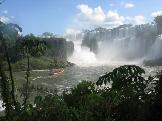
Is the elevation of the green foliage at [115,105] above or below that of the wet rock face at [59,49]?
above

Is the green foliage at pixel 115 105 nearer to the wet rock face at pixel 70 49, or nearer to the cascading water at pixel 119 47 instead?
the cascading water at pixel 119 47

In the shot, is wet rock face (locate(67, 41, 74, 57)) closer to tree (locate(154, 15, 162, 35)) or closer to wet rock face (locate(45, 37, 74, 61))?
wet rock face (locate(45, 37, 74, 61))

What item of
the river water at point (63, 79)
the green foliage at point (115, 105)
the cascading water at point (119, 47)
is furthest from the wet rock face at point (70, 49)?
the green foliage at point (115, 105)

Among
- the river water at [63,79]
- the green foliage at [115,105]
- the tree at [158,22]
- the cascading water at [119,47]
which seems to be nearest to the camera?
the green foliage at [115,105]

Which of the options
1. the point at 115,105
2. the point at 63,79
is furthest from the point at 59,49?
the point at 115,105

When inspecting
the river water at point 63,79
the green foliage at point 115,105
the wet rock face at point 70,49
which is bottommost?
the wet rock face at point 70,49

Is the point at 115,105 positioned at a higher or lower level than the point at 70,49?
higher

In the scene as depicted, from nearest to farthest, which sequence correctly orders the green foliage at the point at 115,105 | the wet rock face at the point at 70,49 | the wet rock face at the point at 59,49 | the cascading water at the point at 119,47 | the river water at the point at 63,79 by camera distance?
the green foliage at the point at 115,105
the river water at the point at 63,79
the cascading water at the point at 119,47
the wet rock face at the point at 59,49
the wet rock face at the point at 70,49

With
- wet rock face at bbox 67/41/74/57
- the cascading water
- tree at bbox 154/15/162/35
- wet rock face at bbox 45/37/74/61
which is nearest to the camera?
the cascading water

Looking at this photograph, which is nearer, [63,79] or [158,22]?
[63,79]

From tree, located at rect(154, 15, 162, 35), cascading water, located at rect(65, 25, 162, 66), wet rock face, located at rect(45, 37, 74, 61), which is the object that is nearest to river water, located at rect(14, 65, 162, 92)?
cascading water, located at rect(65, 25, 162, 66)

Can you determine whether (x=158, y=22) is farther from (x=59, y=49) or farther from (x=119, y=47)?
(x=59, y=49)

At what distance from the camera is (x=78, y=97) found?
336 inches

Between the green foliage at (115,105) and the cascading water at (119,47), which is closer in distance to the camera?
the green foliage at (115,105)
